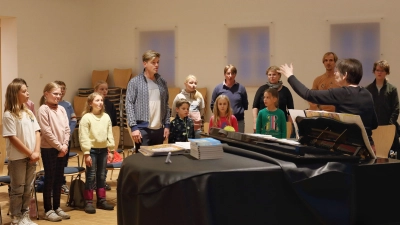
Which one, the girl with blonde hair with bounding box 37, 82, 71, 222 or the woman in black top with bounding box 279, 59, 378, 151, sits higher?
the woman in black top with bounding box 279, 59, 378, 151

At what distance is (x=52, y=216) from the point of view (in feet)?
17.8

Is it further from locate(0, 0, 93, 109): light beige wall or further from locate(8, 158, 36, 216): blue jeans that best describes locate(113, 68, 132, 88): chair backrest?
locate(8, 158, 36, 216): blue jeans

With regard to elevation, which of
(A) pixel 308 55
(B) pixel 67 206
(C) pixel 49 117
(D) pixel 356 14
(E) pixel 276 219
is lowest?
(B) pixel 67 206

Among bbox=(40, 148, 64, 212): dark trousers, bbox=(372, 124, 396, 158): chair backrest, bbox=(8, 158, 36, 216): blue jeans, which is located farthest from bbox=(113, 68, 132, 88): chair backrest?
bbox=(8, 158, 36, 216): blue jeans

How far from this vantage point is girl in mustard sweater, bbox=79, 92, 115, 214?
18.8ft

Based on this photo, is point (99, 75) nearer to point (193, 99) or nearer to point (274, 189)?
point (193, 99)

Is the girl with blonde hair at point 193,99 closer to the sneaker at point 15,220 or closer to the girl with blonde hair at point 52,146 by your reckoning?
the girl with blonde hair at point 52,146

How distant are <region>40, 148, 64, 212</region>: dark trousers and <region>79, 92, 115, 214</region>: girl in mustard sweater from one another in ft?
1.00

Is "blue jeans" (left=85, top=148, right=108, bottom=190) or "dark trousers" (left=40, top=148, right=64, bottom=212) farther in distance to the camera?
"blue jeans" (left=85, top=148, right=108, bottom=190)

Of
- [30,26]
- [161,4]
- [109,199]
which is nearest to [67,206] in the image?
[109,199]

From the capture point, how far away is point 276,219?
9.09 ft

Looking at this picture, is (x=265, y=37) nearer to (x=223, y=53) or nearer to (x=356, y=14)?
(x=223, y=53)

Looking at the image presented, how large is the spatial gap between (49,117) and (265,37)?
537 cm

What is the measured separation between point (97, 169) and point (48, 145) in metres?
0.67
